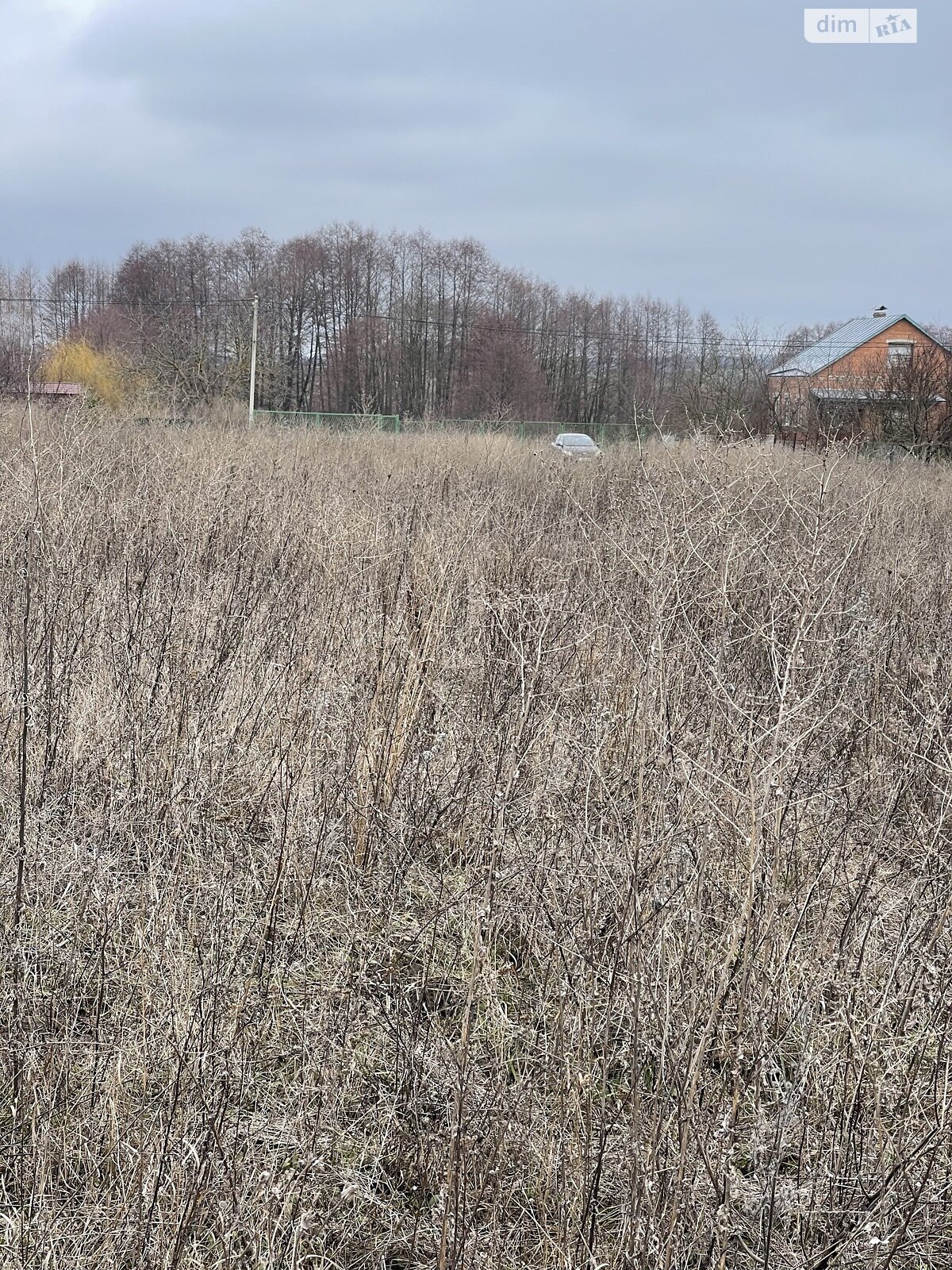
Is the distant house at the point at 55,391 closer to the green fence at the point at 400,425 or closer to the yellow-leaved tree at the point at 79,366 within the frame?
the green fence at the point at 400,425

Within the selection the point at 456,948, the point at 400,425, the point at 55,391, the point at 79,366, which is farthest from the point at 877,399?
the point at 79,366

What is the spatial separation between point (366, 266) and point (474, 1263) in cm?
5913

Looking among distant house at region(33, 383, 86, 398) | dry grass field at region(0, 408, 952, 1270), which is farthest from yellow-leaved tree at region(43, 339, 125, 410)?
dry grass field at region(0, 408, 952, 1270)

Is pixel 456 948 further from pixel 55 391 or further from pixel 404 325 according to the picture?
pixel 404 325

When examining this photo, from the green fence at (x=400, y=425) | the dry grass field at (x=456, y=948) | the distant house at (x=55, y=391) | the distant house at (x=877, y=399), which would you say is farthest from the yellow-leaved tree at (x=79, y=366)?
the dry grass field at (x=456, y=948)

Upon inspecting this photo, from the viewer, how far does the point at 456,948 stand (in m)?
3.09

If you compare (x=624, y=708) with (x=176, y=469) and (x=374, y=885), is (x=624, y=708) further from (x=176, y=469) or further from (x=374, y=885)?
(x=176, y=469)

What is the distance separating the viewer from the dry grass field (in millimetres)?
1958

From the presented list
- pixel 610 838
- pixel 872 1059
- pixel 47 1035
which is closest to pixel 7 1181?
pixel 47 1035

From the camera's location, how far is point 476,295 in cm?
5669

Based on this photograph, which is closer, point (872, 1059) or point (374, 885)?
point (872, 1059)

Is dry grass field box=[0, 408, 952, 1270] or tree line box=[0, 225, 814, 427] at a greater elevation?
tree line box=[0, 225, 814, 427]

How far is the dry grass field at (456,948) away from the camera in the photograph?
1958mm

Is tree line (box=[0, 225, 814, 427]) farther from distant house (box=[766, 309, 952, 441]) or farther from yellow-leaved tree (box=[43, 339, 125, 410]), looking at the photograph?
distant house (box=[766, 309, 952, 441])
